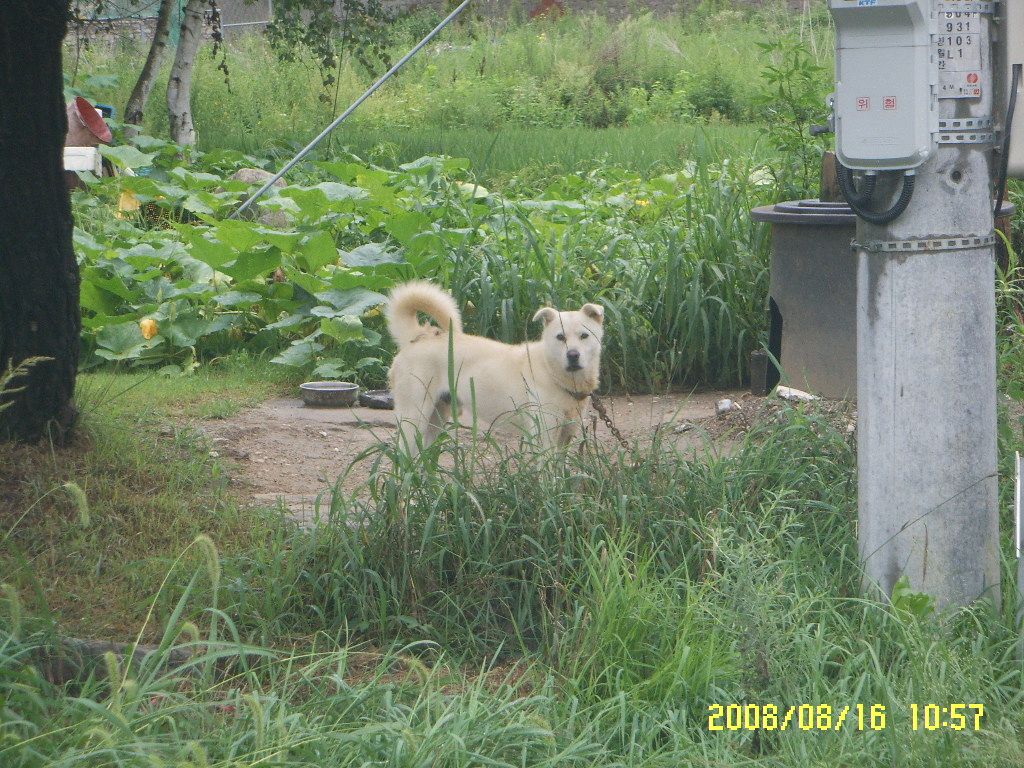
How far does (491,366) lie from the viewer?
487 cm

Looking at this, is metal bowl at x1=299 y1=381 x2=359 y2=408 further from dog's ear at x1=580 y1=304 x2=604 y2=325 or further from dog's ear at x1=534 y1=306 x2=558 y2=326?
dog's ear at x1=580 y1=304 x2=604 y2=325

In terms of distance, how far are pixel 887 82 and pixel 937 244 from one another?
43cm

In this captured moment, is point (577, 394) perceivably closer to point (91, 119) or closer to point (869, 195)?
point (869, 195)

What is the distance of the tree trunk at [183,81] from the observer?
1175cm

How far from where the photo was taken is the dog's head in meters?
4.67

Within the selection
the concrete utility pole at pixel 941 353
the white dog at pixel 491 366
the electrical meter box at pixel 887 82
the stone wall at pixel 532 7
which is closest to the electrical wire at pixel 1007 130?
the concrete utility pole at pixel 941 353

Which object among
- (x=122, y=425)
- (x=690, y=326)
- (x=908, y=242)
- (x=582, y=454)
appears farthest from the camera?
(x=690, y=326)

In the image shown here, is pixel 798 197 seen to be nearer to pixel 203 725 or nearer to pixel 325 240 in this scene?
pixel 325 240

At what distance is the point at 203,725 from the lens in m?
2.37

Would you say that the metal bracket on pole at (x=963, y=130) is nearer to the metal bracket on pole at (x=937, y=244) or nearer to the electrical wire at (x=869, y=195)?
the electrical wire at (x=869, y=195)

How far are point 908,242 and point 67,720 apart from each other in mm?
2275

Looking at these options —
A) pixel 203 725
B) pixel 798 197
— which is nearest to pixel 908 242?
pixel 203 725
